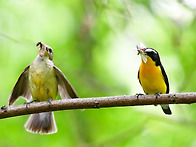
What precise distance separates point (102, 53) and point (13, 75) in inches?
87.9

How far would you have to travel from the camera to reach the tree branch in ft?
12.0

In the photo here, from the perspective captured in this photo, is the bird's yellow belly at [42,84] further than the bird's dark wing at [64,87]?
Yes

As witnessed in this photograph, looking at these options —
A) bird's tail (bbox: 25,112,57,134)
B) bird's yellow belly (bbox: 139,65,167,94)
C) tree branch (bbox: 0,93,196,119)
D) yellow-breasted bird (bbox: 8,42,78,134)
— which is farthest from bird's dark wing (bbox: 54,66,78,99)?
bird's yellow belly (bbox: 139,65,167,94)

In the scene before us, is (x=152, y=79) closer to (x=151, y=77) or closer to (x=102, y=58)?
(x=151, y=77)

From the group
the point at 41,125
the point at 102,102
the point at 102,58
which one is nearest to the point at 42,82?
the point at 41,125

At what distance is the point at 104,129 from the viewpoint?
6773 millimetres

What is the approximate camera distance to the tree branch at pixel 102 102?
12.0ft

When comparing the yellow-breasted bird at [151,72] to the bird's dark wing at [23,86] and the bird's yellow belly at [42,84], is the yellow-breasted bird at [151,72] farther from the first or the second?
the bird's dark wing at [23,86]

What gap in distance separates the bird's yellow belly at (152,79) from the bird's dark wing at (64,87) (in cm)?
116

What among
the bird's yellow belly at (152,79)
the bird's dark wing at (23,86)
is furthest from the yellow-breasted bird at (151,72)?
the bird's dark wing at (23,86)

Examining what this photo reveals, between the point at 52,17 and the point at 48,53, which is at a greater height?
the point at 52,17

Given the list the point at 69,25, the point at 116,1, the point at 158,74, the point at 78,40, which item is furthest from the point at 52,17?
the point at 158,74

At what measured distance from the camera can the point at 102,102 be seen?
371 cm

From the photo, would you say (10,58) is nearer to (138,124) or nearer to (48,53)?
(48,53)
